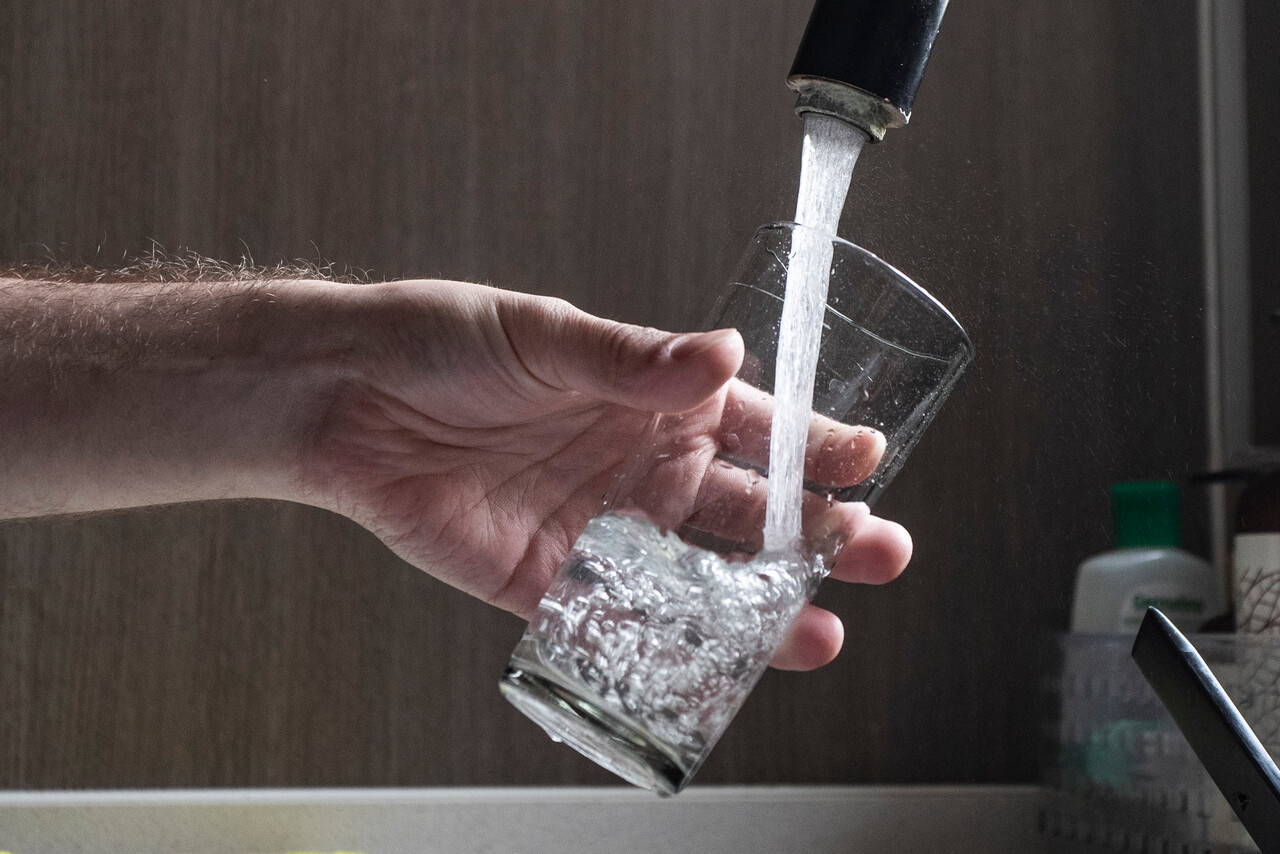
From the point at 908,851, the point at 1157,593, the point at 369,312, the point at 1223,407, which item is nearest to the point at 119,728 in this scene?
the point at 369,312

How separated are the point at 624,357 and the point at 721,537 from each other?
0.11 metres

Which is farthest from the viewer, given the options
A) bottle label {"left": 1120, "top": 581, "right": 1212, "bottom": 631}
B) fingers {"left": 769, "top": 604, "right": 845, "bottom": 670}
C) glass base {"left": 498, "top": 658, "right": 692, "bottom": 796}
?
bottle label {"left": 1120, "top": 581, "right": 1212, "bottom": 631}

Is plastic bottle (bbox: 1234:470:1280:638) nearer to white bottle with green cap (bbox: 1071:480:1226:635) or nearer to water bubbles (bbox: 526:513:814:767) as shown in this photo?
white bottle with green cap (bbox: 1071:480:1226:635)

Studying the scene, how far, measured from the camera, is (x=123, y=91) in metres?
0.92

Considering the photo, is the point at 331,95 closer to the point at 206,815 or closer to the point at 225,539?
the point at 225,539

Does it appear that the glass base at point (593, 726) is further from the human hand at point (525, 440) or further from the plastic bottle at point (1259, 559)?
Result: the plastic bottle at point (1259, 559)

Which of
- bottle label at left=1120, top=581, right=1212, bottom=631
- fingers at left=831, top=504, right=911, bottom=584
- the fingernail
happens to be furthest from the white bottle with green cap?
the fingernail

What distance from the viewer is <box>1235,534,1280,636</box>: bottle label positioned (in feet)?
2.06

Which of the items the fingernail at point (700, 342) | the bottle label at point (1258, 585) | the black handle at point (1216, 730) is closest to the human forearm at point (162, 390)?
the fingernail at point (700, 342)

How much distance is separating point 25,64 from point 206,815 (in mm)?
653

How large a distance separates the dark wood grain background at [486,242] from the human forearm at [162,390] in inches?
10.6

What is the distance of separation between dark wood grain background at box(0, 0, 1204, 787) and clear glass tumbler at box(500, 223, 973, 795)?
0.43 m

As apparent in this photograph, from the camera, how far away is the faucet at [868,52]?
0.37m

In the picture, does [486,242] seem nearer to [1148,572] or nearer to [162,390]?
[162,390]
